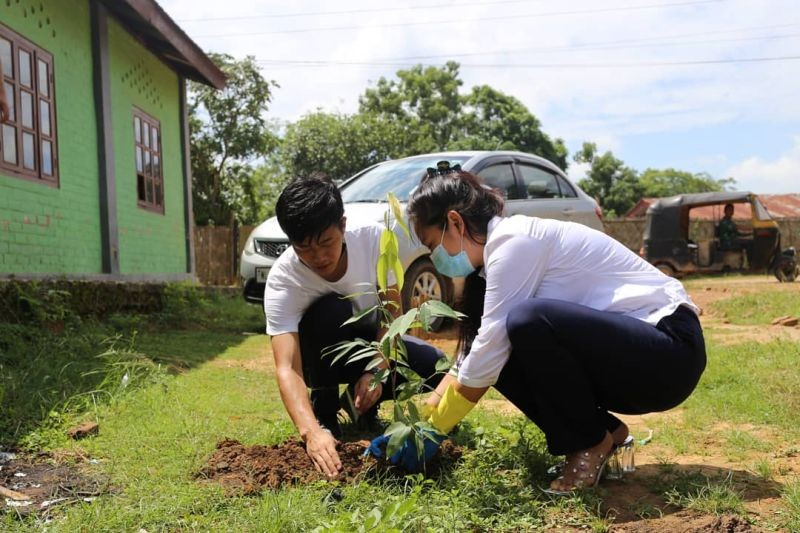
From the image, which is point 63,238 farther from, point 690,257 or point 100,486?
point 690,257

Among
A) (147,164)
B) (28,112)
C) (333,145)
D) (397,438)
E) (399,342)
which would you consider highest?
(333,145)

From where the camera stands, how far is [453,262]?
279 cm

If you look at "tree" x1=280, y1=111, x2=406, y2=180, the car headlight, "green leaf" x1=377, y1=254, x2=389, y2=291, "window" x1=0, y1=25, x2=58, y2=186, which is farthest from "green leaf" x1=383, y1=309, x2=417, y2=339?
"tree" x1=280, y1=111, x2=406, y2=180

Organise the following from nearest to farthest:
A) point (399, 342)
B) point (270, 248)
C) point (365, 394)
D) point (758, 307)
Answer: point (399, 342), point (365, 394), point (270, 248), point (758, 307)

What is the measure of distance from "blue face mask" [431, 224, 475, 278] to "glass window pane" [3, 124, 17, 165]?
18.2 feet

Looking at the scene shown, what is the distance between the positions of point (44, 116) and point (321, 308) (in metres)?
5.69

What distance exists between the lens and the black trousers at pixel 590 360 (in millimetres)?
2555

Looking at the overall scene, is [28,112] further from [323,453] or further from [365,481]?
[365,481]

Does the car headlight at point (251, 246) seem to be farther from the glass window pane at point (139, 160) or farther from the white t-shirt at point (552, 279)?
the white t-shirt at point (552, 279)

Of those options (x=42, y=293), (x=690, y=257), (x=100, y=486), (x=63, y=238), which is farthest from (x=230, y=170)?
(x=100, y=486)

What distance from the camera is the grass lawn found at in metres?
2.37

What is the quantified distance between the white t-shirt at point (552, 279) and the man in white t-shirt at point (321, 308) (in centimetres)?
54

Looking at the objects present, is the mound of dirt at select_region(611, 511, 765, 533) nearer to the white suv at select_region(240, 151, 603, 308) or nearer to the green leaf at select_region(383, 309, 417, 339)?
the green leaf at select_region(383, 309, 417, 339)

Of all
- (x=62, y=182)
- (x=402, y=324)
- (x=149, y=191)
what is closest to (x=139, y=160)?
(x=149, y=191)
